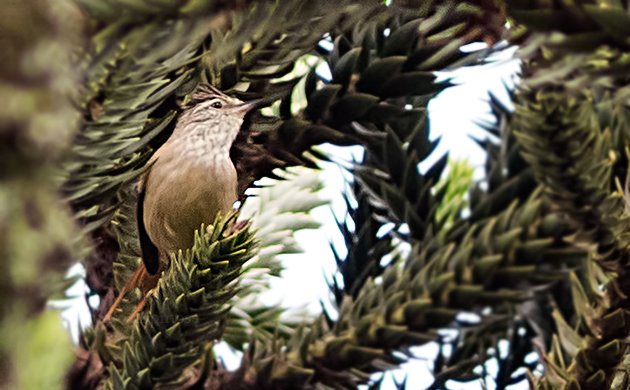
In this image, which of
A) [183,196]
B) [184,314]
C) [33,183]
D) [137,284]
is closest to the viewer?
[33,183]

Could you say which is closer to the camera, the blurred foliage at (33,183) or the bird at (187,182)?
the blurred foliage at (33,183)

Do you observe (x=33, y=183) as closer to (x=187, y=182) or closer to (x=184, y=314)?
(x=184, y=314)

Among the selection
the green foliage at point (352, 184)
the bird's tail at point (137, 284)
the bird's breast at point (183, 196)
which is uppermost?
the green foliage at point (352, 184)

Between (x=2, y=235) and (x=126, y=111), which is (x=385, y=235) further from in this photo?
(x=2, y=235)

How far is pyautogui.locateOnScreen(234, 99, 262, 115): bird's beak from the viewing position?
574 millimetres

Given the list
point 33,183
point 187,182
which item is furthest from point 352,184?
point 187,182

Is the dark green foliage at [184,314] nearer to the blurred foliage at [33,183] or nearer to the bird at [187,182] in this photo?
the bird at [187,182]

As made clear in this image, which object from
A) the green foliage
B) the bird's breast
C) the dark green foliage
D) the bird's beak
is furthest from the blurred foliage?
the bird's breast

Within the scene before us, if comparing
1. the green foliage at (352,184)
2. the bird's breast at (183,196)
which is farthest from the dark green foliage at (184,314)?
the bird's breast at (183,196)

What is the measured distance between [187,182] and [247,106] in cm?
35

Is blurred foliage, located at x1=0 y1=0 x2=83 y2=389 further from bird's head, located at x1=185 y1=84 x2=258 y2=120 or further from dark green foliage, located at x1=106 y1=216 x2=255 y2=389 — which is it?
bird's head, located at x1=185 y1=84 x2=258 y2=120

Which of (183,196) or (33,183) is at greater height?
(33,183)

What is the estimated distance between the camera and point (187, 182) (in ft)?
3.05

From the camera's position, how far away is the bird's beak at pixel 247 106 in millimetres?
574
